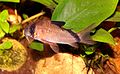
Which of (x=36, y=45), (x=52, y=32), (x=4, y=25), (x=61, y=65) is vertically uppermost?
(x=52, y=32)

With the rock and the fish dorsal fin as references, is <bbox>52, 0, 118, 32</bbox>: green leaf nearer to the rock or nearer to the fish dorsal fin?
the fish dorsal fin

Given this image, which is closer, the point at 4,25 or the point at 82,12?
the point at 82,12

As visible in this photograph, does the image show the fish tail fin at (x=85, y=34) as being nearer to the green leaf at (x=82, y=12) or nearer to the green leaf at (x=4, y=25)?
the green leaf at (x=82, y=12)

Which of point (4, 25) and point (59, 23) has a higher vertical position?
point (59, 23)

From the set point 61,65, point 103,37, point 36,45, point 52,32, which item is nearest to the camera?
point 52,32

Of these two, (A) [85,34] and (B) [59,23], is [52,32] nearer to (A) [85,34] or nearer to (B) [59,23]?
(B) [59,23]

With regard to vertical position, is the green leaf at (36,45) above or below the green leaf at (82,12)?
below

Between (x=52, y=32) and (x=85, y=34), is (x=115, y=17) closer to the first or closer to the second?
(x=85, y=34)

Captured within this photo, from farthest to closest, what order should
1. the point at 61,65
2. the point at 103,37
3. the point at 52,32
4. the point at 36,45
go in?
the point at 61,65, the point at 36,45, the point at 103,37, the point at 52,32

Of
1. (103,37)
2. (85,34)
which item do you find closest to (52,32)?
(85,34)

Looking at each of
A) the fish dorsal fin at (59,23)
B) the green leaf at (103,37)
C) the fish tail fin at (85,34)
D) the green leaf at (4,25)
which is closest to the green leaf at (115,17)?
the green leaf at (103,37)
